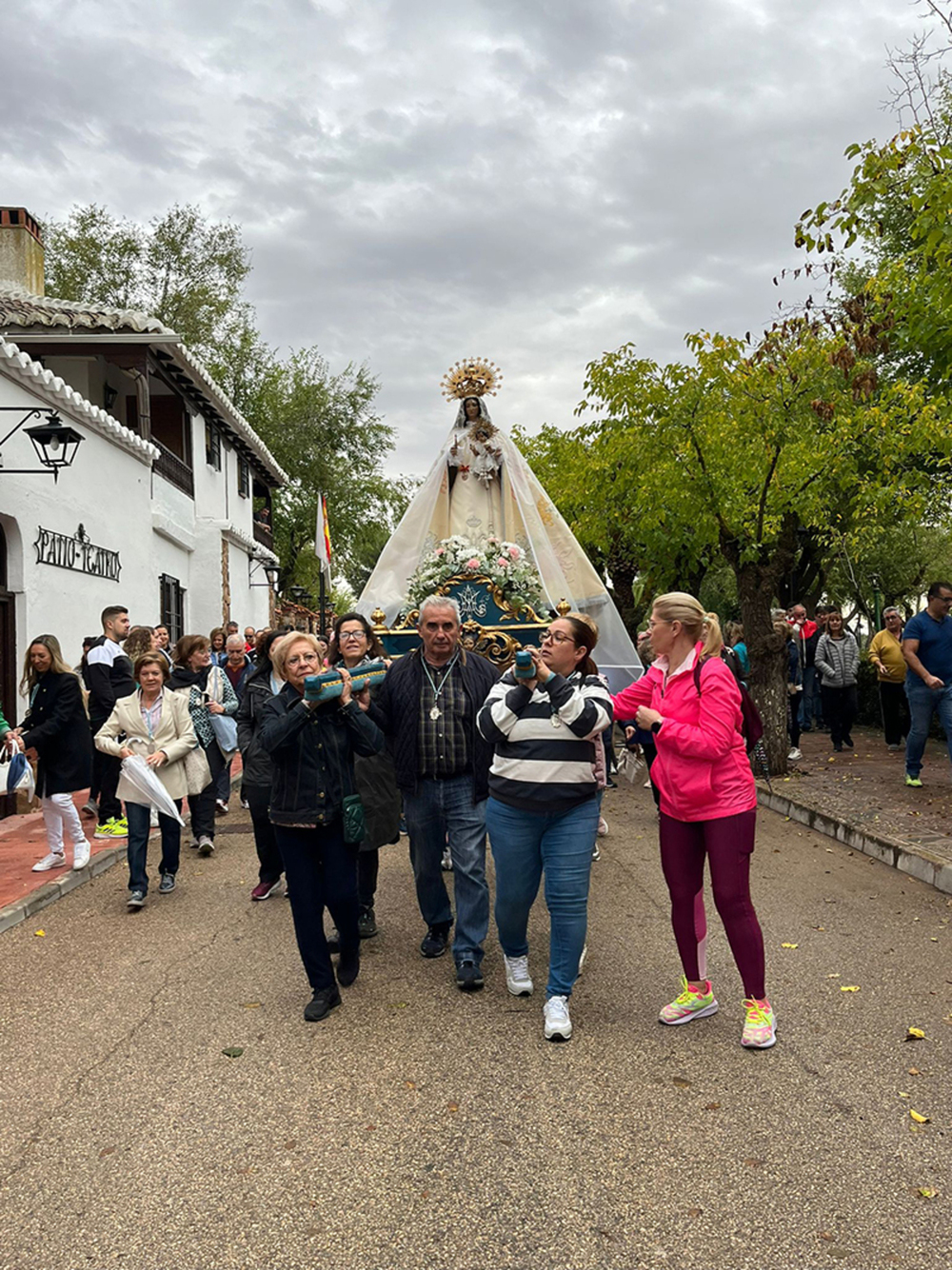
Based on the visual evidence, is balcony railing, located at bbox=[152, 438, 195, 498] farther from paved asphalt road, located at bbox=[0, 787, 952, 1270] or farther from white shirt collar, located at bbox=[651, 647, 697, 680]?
white shirt collar, located at bbox=[651, 647, 697, 680]

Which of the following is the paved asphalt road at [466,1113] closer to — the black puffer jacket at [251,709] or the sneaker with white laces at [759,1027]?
the sneaker with white laces at [759,1027]

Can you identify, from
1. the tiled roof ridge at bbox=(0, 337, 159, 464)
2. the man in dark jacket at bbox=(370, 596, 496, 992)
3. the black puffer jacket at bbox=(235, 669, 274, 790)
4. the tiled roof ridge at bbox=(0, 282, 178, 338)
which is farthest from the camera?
the tiled roof ridge at bbox=(0, 282, 178, 338)

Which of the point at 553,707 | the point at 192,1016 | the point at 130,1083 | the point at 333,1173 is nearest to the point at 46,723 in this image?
the point at 192,1016

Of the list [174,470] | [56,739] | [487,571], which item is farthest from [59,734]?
[174,470]

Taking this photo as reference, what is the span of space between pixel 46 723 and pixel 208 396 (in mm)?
15947

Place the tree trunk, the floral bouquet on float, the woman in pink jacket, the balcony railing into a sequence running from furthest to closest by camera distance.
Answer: the balcony railing, the tree trunk, the floral bouquet on float, the woman in pink jacket

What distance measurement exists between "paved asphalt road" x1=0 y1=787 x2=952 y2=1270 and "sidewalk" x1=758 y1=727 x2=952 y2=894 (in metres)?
1.72

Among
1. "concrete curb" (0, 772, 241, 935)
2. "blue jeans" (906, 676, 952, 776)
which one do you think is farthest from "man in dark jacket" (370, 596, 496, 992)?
"blue jeans" (906, 676, 952, 776)

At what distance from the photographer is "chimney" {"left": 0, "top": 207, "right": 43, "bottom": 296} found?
19.1 meters

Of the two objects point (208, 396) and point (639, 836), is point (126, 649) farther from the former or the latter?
point (208, 396)

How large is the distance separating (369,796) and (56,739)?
388 centimetres

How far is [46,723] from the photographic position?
7.94 metres

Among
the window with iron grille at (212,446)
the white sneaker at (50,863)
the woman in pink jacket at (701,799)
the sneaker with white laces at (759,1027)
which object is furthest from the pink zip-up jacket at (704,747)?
the window with iron grille at (212,446)

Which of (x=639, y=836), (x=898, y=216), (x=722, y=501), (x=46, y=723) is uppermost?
(x=898, y=216)
